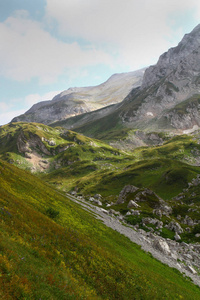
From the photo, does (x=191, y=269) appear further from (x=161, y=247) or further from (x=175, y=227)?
(x=175, y=227)

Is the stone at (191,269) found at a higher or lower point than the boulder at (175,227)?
higher

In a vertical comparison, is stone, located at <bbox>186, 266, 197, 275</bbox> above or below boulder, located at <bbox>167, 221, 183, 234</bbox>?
above

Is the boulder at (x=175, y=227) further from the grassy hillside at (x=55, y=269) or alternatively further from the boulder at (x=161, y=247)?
the grassy hillside at (x=55, y=269)

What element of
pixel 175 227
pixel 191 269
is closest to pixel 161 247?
pixel 191 269

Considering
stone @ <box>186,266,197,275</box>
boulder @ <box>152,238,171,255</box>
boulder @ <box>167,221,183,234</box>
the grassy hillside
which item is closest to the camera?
the grassy hillside

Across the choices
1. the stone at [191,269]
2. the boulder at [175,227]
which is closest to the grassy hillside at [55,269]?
the stone at [191,269]

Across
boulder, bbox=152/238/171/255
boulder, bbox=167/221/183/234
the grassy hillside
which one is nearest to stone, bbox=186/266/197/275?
boulder, bbox=152/238/171/255

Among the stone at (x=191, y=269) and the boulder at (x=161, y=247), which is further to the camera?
the boulder at (x=161, y=247)

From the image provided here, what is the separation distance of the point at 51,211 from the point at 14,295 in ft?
53.9

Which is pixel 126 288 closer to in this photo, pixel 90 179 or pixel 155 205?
pixel 155 205

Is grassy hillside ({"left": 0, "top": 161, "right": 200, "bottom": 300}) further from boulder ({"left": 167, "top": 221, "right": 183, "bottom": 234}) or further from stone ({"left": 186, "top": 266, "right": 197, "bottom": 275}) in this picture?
boulder ({"left": 167, "top": 221, "right": 183, "bottom": 234})

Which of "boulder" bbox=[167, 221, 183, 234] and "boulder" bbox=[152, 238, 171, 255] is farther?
"boulder" bbox=[167, 221, 183, 234]

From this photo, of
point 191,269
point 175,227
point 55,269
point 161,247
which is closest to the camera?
point 55,269

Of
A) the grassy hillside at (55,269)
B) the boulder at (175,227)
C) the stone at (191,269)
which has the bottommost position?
the boulder at (175,227)
